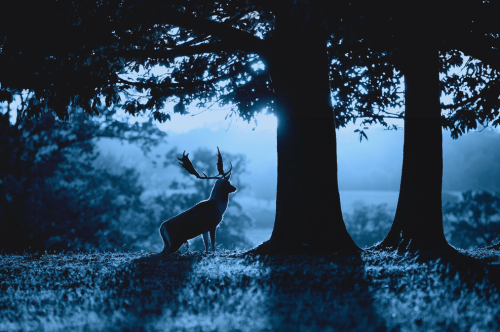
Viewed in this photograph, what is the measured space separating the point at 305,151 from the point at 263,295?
3.71 meters

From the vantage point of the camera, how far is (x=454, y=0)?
24.5 ft

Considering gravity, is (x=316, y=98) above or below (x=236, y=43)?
below

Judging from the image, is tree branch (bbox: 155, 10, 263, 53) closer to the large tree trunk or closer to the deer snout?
the large tree trunk

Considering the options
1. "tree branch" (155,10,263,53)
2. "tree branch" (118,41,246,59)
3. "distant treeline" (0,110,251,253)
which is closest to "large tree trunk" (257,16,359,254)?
"tree branch" (155,10,263,53)

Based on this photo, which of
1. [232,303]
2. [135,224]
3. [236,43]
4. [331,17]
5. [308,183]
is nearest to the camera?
[232,303]

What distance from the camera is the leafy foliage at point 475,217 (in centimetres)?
4844

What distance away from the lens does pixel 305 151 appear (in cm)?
770

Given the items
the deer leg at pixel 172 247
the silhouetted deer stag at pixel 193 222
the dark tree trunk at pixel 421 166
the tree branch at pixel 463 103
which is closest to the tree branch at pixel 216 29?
the silhouetted deer stag at pixel 193 222

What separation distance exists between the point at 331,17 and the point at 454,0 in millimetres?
3098

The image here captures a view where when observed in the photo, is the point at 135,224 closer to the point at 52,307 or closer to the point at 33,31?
the point at 33,31

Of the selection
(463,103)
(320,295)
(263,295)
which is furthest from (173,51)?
(463,103)

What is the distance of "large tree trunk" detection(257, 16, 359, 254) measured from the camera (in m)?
7.61

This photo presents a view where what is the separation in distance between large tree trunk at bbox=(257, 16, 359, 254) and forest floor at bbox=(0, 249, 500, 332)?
785 millimetres

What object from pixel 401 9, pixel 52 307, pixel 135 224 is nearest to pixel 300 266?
pixel 52 307
